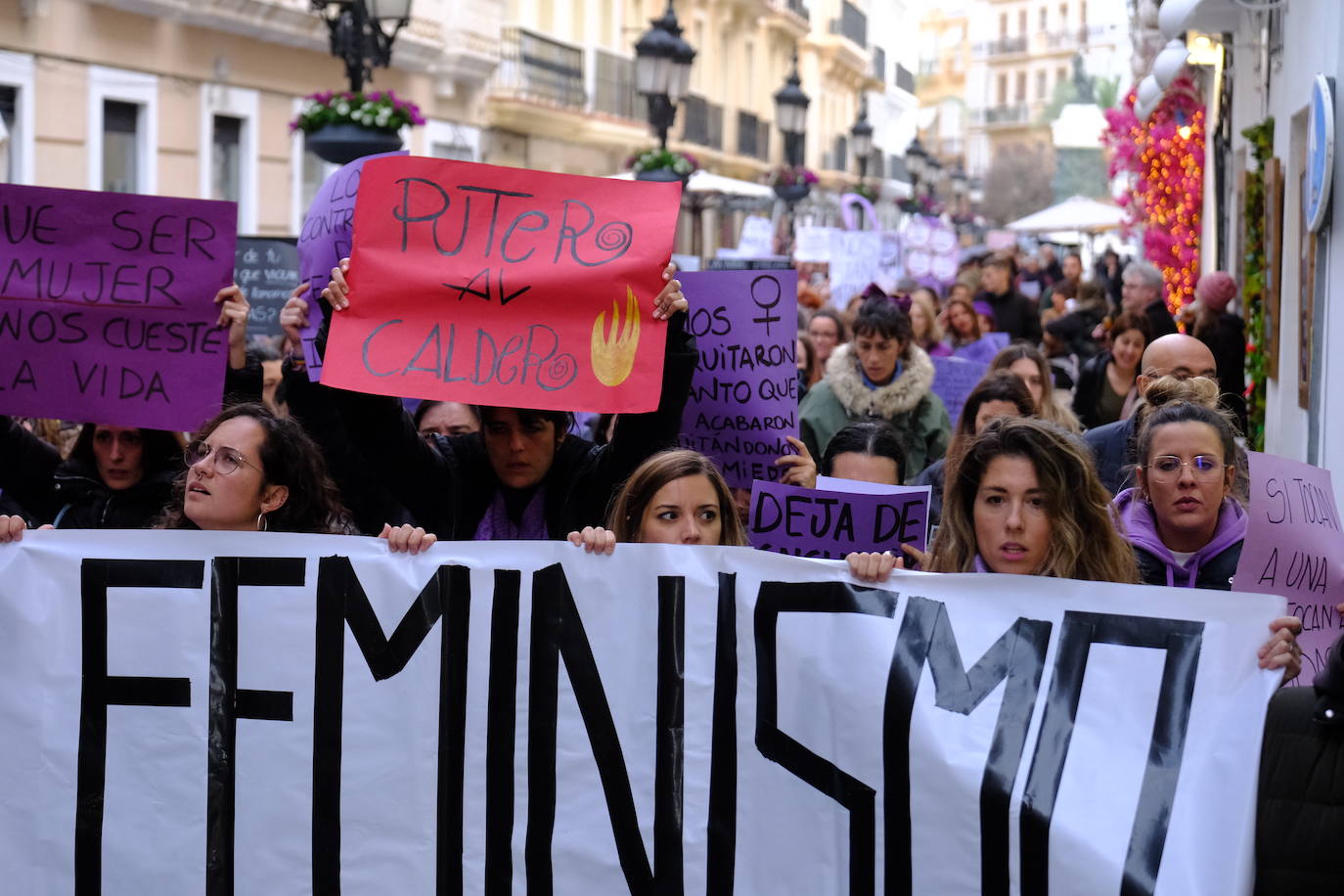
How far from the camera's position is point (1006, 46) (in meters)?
98.6

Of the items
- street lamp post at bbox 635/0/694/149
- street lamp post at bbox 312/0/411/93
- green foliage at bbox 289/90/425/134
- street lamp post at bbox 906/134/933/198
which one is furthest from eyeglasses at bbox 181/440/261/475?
street lamp post at bbox 906/134/933/198

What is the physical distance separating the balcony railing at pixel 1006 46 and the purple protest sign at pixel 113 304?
96.9 m

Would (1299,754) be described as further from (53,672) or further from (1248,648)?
(53,672)

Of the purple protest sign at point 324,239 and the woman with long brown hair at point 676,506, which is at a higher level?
the purple protest sign at point 324,239

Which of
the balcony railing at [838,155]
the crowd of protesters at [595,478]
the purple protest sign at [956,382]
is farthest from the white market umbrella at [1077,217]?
the crowd of protesters at [595,478]

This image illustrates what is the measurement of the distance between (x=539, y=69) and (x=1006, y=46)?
76326 mm

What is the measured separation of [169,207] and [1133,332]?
484 cm

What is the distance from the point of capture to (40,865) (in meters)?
3.75

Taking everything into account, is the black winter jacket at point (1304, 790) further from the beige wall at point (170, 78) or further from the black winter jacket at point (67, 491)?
the beige wall at point (170, 78)

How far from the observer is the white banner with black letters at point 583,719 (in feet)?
11.3

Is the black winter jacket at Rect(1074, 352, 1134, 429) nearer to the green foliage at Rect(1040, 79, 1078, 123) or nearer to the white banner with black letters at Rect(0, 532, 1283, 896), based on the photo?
the white banner with black letters at Rect(0, 532, 1283, 896)

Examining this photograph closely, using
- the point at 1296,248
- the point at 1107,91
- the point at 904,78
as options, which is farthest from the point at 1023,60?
the point at 1296,248

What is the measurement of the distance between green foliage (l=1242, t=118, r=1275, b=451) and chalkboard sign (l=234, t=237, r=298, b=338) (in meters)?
5.12

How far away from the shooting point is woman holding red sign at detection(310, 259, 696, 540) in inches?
178
